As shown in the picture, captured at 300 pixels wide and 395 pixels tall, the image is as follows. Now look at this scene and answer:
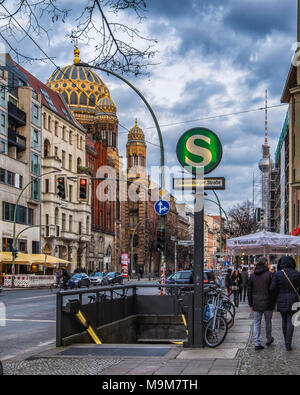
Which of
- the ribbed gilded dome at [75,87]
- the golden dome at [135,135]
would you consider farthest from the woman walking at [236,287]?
the golden dome at [135,135]

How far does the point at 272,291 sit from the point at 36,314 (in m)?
13.6

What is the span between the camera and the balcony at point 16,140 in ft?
204

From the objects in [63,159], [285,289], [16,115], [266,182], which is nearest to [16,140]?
[16,115]

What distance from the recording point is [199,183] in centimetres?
1180

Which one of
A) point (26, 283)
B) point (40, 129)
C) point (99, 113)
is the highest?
point (99, 113)

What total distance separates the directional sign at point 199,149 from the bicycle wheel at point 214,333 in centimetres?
282

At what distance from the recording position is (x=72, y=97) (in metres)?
105

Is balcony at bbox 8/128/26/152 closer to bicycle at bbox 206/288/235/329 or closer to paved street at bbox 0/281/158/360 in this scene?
paved street at bbox 0/281/158/360

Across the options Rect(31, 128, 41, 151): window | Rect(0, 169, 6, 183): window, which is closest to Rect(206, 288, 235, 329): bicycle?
Rect(0, 169, 6, 183): window

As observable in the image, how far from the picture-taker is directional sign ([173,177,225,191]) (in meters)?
11.8

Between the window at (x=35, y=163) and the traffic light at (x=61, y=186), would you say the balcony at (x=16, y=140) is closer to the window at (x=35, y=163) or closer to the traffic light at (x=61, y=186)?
the window at (x=35, y=163)

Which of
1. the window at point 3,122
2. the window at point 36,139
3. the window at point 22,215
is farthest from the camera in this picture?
the window at point 36,139

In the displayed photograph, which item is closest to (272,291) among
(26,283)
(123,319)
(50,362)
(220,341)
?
(220,341)
